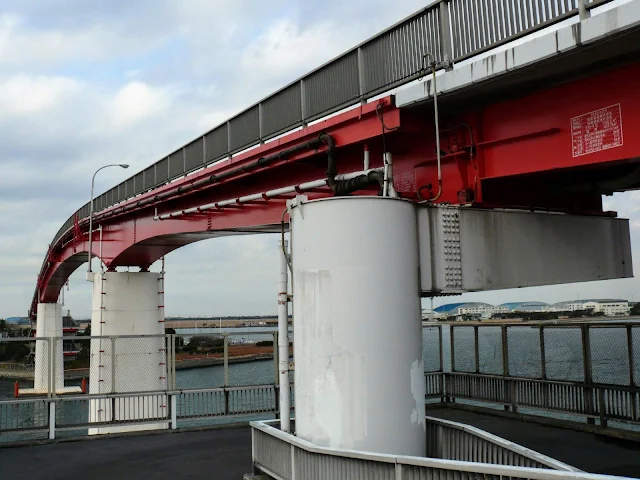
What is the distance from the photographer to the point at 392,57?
31.0 ft

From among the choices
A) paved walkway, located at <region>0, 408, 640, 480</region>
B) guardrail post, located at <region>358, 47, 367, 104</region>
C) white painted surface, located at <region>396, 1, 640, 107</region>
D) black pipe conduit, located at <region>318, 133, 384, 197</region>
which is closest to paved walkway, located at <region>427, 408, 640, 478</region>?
paved walkway, located at <region>0, 408, 640, 480</region>

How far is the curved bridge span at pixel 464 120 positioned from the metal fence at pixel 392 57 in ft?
0.07

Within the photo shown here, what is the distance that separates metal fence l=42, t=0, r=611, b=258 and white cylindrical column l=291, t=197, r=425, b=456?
2333mm

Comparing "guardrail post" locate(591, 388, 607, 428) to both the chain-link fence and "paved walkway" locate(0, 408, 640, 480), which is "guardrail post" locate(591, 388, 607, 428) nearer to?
the chain-link fence

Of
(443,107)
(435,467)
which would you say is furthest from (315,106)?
(435,467)

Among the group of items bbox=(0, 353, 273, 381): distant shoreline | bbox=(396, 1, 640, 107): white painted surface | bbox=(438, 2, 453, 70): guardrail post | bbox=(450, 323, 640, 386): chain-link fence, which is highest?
bbox=(438, 2, 453, 70): guardrail post

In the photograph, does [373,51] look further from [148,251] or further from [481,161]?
[148,251]

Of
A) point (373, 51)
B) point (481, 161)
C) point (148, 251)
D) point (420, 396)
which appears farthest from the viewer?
point (148, 251)

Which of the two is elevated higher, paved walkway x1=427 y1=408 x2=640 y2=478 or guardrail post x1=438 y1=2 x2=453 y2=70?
guardrail post x1=438 y1=2 x2=453 y2=70

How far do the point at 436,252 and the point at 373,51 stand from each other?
11.6 feet

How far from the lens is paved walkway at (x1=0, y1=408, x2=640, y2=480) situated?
9.96m

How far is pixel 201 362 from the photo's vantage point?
85.2m

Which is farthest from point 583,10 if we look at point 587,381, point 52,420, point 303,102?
point 52,420

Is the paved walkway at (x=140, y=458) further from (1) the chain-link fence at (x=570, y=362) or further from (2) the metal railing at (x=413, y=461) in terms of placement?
(1) the chain-link fence at (x=570, y=362)
